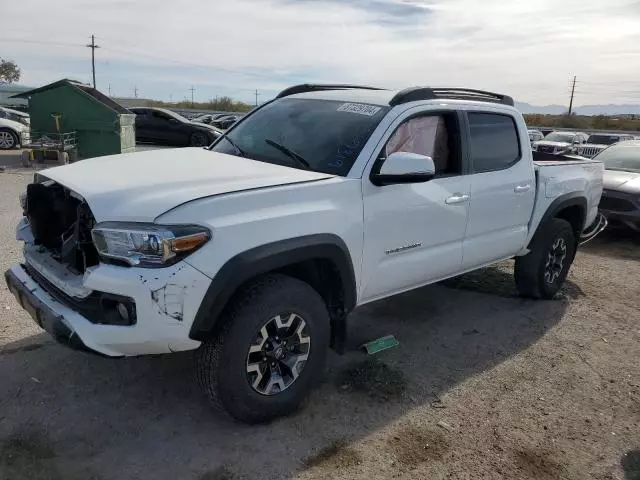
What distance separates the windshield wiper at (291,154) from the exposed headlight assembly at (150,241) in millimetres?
1100

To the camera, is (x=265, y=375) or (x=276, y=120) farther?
(x=276, y=120)

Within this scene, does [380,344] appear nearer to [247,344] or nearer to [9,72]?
[247,344]

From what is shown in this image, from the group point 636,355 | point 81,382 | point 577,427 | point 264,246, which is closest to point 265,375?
point 264,246

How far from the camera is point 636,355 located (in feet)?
15.1

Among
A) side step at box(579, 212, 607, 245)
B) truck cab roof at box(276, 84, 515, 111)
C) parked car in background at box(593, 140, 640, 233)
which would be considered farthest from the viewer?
parked car in background at box(593, 140, 640, 233)

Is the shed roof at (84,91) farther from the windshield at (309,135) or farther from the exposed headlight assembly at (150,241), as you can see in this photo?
the exposed headlight assembly at (150,241)

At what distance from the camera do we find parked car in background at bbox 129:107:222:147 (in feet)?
67.4

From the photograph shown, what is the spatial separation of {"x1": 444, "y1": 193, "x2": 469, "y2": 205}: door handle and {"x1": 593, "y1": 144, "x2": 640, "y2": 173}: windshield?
674 cm

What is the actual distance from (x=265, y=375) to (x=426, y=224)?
1.55 meters

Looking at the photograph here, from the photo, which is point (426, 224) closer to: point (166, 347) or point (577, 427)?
point (577, 427)

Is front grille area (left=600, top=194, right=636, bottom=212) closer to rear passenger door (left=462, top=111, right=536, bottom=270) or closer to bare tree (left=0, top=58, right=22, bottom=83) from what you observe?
rear passenger door (left=462, top=111, right=536, bottom=270)

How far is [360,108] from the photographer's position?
3936 millimetres

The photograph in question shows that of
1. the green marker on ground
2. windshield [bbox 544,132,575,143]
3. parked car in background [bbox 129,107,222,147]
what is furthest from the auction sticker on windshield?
windshield [bbox 544,132,575,143]

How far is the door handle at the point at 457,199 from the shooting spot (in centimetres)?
408
